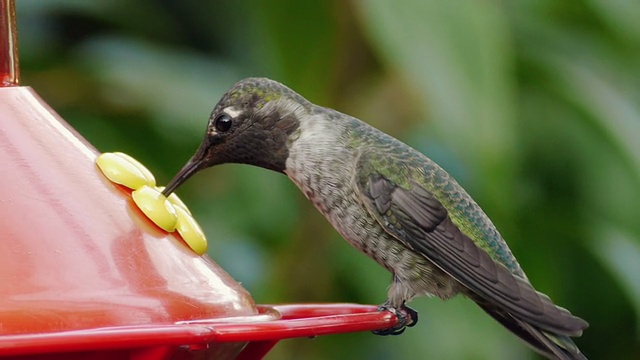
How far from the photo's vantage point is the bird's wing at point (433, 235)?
3.12 m

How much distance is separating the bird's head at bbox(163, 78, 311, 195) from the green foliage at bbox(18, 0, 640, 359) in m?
0.76

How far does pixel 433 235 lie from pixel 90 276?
1.25m

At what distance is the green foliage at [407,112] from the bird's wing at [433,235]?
0.60 m

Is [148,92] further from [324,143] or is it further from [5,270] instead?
[5,270]

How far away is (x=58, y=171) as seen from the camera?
7.71 feet

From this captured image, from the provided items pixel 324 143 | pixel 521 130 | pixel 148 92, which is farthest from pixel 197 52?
pixel 324 143

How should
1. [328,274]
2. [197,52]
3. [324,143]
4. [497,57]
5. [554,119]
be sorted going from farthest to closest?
[197,52] → [554,119] → [328,274] → [497,57] → [324,143]

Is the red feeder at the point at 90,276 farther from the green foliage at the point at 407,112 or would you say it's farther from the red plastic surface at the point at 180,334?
the green foliage at the point at 407,112

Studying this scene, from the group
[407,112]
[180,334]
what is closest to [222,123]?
[180,334]

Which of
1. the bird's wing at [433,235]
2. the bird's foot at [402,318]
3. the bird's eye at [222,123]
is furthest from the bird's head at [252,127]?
the bird's foot at [402,318]

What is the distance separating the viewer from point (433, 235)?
3.22 m

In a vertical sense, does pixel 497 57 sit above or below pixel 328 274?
above

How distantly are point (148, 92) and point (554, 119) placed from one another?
1640mm

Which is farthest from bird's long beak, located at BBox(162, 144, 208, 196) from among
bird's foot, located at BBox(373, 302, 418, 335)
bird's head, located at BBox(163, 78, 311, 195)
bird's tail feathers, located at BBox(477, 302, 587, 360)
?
bird's tail feathers, located at BBox(477, 302, 587, 360)
